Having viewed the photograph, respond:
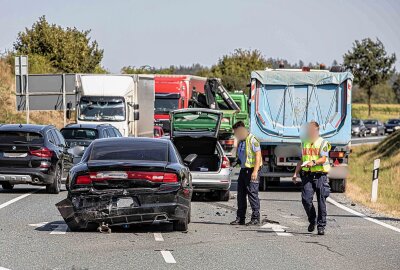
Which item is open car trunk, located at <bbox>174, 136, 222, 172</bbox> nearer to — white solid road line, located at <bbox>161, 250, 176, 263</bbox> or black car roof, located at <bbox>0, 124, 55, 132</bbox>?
black car roof, located at <bbox>0, 124, 55, 132</bbox>

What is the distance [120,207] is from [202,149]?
26.6 feet

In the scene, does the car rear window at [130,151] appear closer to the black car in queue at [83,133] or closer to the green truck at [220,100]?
the black car in queue at [83,133]

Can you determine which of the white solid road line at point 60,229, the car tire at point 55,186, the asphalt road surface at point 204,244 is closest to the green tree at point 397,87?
the car tire at point 55,186

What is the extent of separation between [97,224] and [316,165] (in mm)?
3444

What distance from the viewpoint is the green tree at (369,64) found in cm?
10294

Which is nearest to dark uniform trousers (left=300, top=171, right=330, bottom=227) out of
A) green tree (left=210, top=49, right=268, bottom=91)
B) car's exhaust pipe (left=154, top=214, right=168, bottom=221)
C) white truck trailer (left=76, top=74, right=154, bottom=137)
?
car's exhaust pipe (left=154, top=214, right=168, bottom=221)

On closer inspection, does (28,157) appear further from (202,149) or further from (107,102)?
(107,102)

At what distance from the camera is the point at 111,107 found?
34.3 metres

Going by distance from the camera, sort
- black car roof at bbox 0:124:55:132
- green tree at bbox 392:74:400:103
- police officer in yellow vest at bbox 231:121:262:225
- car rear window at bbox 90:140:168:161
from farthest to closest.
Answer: green tree at bbox 392:74:400:103
black car roof at bbox 0:124:55:132
police officer in yellow vest at bbox 231:121:262:225
car rear window at bbox 90:140:168:161

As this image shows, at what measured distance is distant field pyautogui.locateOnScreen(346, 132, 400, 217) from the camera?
2219 centimetres

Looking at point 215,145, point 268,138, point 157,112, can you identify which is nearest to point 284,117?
point 268,138

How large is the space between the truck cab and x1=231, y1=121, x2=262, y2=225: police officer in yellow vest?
8.56m

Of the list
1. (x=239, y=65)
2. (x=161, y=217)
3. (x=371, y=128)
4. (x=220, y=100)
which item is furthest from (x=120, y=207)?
(x=239, y=65)

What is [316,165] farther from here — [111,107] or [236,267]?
[111,107]
